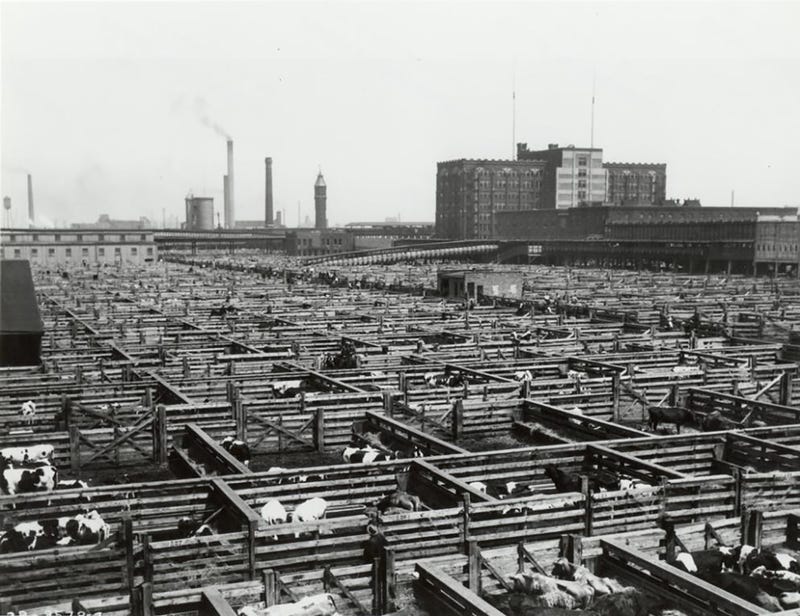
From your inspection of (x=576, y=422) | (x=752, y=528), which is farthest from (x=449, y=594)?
(x=576, y=422)

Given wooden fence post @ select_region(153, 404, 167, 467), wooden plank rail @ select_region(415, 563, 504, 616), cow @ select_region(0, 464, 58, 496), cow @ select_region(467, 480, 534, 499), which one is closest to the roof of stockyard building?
A: cow @ select_region(0, 464, 58, 496)

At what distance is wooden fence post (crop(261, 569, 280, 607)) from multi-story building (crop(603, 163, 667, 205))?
17898cm

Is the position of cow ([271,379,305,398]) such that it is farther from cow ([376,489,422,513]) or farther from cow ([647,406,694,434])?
cow ([376,489,422,513])

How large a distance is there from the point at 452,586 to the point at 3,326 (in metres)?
7.45

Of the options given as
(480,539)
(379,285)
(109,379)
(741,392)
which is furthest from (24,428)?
(379,285)

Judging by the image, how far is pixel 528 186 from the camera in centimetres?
18512

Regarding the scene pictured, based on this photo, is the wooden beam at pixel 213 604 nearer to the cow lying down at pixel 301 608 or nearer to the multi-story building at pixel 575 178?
the cow lying down at pixel 301 608

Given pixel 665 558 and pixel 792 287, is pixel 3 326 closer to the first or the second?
pixel 665 558

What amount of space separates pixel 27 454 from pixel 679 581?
1337 centimetres

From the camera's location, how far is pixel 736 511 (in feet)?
49.5

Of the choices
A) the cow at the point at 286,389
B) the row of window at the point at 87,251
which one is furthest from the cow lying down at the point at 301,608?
the row of window at the point at 87,251

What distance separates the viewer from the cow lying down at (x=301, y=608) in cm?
1116

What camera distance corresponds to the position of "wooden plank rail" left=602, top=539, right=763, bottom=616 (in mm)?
10805

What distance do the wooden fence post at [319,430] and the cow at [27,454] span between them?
5.82 m
